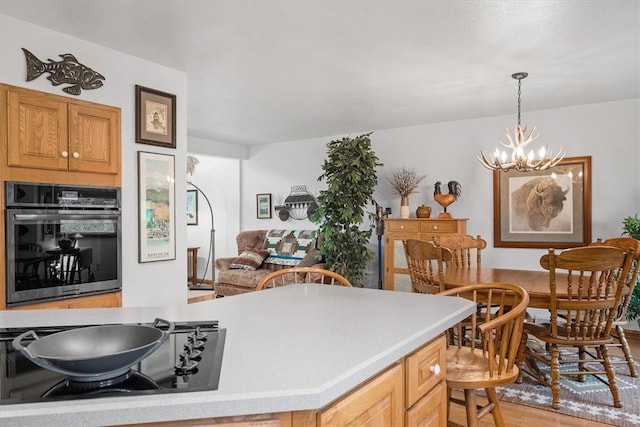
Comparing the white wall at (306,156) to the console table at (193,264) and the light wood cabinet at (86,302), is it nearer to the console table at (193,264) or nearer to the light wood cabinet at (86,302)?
the light wood cabinet at (86,302)

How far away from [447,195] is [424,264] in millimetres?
2203

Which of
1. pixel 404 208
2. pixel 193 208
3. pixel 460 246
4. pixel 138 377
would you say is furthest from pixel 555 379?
pixel 193 208

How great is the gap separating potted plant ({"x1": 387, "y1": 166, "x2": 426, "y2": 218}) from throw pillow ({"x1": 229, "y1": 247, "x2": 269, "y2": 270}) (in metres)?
2.15

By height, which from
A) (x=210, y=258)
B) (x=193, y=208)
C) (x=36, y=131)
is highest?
(x=36, y=131)

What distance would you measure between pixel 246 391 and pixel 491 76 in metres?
3.66

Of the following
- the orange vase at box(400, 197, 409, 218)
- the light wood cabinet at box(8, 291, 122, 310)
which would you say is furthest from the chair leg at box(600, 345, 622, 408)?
the light wood cabinet at box(8, 291, 122, 310)

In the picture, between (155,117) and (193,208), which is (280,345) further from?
(193,208)

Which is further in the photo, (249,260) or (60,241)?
(249,260)

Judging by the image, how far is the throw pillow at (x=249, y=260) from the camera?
6.27 meters

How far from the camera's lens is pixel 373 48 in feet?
10.3

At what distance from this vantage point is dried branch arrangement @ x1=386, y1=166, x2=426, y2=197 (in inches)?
227

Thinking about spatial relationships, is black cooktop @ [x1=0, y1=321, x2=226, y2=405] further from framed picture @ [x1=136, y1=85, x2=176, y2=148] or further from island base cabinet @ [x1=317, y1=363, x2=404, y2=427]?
framed picture @ [x1=136, y1=85, x2=176, y2=148]

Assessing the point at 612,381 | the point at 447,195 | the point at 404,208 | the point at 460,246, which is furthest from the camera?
the point at 404,208

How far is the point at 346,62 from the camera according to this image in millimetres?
3438
